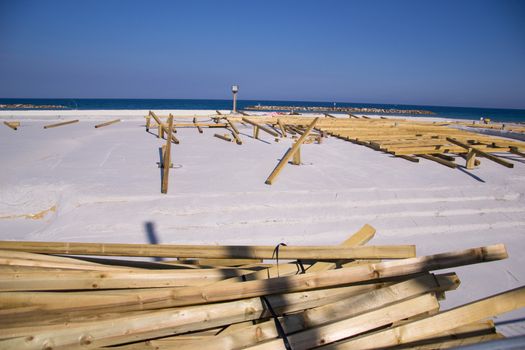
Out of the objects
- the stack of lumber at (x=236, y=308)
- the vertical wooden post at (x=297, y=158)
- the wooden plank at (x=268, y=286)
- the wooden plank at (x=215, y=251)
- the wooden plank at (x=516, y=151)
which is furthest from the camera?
the wooden plank at (x=516, y=151)

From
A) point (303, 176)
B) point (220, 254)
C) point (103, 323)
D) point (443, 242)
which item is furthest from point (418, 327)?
point (303, 176)

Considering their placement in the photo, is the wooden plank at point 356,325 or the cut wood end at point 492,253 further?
the cut wood end at point 492,253

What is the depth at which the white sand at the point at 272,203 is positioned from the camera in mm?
4906

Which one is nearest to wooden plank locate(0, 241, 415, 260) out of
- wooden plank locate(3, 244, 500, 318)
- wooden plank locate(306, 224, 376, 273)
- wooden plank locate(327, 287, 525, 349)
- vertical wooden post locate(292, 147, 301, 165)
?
wooden plank locate(306, 224, 376, 273)

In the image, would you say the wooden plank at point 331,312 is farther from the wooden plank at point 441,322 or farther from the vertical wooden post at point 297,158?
the vertical wooden post at point 297,158

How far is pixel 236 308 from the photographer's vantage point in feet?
7.02

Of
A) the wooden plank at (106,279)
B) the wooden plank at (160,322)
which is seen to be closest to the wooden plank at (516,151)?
the wooden plank at (160,322)

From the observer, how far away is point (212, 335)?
7.16 ft

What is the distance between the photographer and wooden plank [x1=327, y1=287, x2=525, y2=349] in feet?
6.81

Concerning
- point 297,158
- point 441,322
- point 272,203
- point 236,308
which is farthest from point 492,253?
point 297,158

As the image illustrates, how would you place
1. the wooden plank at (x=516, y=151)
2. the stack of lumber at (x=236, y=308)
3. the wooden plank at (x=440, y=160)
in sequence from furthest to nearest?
the wooden plank at (x=516, y=151), the wooden plank at (x=440, y=160), the stack of lumber at (x=236, y=308)

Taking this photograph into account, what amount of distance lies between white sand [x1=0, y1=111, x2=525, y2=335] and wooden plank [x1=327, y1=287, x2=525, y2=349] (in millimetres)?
1307

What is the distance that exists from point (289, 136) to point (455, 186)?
8.02 meters

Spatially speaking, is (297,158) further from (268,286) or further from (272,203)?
(268,286)
